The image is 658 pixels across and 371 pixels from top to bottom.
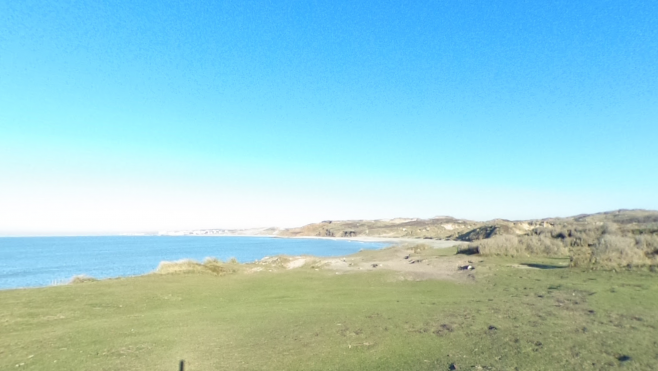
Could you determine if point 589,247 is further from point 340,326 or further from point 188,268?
point 188,268

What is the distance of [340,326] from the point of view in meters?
10.2

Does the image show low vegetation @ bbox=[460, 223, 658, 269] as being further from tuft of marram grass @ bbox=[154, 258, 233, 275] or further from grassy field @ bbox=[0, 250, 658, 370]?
tuft of marram grass @ bbox=[154, 258, 233, 275]

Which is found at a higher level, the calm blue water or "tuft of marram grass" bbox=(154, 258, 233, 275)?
"tuft of marram grass" bbox=(154, 258, 233, 275)

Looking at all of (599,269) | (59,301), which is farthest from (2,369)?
(599,269)

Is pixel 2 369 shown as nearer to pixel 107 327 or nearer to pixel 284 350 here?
pixel 107 327

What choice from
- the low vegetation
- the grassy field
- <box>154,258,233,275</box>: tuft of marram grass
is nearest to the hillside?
the low vegetation

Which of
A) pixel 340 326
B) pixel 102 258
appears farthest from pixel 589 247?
pixel 102 258

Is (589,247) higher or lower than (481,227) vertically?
lower

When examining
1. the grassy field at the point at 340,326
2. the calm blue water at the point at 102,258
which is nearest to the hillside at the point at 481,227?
the calm blue water at the point at 102,258

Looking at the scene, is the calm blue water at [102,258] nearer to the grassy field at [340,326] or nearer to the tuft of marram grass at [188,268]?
the tuft of marram grass at [188,268]

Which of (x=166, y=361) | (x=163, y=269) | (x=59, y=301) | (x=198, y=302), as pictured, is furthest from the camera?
(x=163, y=269)

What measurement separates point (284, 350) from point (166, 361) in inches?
94.5

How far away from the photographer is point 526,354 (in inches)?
294

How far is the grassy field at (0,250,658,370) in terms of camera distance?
24.5ft
